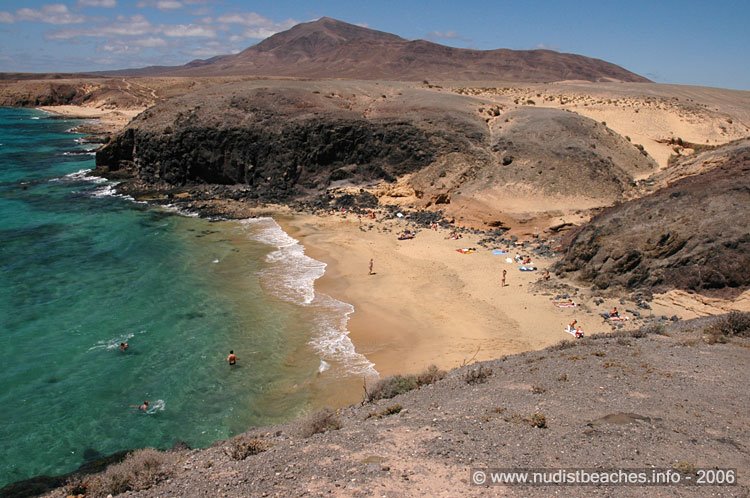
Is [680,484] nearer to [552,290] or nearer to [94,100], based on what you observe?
[552,290]

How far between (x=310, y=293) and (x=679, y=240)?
50.8 ft

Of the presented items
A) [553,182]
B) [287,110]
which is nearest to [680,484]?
[553,182]

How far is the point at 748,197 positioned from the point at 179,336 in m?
22.9

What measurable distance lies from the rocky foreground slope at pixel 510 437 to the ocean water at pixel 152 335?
3.58 m

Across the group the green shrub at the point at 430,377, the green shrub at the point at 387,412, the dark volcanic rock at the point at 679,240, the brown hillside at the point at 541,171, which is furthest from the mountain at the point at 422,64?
the green shrub at the point at 387,412

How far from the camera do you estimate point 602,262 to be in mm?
22516

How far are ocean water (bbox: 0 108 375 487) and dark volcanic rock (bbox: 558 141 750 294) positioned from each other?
11266mm

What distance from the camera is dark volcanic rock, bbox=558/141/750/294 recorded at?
1888cm

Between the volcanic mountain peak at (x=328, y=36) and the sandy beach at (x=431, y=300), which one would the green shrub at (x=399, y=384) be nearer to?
the sandy beach at (x=431, y=300)

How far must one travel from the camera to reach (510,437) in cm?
980

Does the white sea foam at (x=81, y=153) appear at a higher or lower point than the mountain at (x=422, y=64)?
lower

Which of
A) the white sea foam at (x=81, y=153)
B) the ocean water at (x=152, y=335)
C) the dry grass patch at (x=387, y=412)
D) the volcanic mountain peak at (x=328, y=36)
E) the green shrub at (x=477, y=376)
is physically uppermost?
the volcanic mountain peak at (x=328, y=36)

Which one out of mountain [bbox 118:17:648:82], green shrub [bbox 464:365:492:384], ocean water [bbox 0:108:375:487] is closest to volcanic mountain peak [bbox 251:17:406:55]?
mountain [bbox 118:17:648:82]

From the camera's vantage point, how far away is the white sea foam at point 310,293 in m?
18.6
